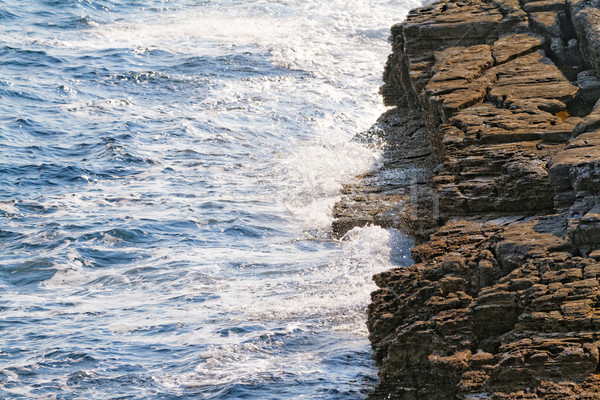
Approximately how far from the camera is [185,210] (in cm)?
1544

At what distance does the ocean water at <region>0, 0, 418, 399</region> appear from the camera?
9.73 meters

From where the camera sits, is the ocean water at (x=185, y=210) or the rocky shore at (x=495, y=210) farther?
the ocean water at (x=185, y=210)

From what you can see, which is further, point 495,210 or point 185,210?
point 185,210

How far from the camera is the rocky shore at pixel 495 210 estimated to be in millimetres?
7227

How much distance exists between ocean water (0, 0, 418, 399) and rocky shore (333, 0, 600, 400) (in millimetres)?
932

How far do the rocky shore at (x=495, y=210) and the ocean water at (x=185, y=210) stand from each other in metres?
0.93

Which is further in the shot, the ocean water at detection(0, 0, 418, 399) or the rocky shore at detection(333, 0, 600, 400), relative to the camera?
the ocean water at detection(0, 0, 418, 399)

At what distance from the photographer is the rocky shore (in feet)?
23.7

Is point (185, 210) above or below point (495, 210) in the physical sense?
below

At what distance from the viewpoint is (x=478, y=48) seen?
1509 cm

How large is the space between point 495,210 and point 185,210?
7.21m

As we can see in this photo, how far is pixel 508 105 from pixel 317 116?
914 cm

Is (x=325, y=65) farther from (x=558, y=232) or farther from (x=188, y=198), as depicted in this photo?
(x=558, y=232)

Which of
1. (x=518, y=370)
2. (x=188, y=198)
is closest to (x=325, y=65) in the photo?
(x=188, y=198)
